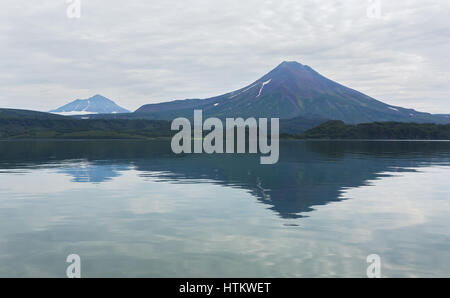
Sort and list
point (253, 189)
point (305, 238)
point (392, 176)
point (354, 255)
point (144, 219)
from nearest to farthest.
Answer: point (354, 255) → point (305, 238) → point (144, 219) → point (253, 189) → point (392, 176)

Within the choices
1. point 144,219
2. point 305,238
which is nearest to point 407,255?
point 305,238

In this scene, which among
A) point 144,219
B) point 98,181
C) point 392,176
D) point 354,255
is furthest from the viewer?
point 392,176

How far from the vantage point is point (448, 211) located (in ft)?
111

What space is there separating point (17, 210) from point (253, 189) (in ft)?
80.2

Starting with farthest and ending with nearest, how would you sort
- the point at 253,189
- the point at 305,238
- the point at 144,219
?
the point at 253,189, the point at 144,219, the point at 305,238

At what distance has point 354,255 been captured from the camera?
21.2 m

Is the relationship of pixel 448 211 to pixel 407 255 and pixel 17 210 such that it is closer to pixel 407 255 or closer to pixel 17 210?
pixel 407 255
